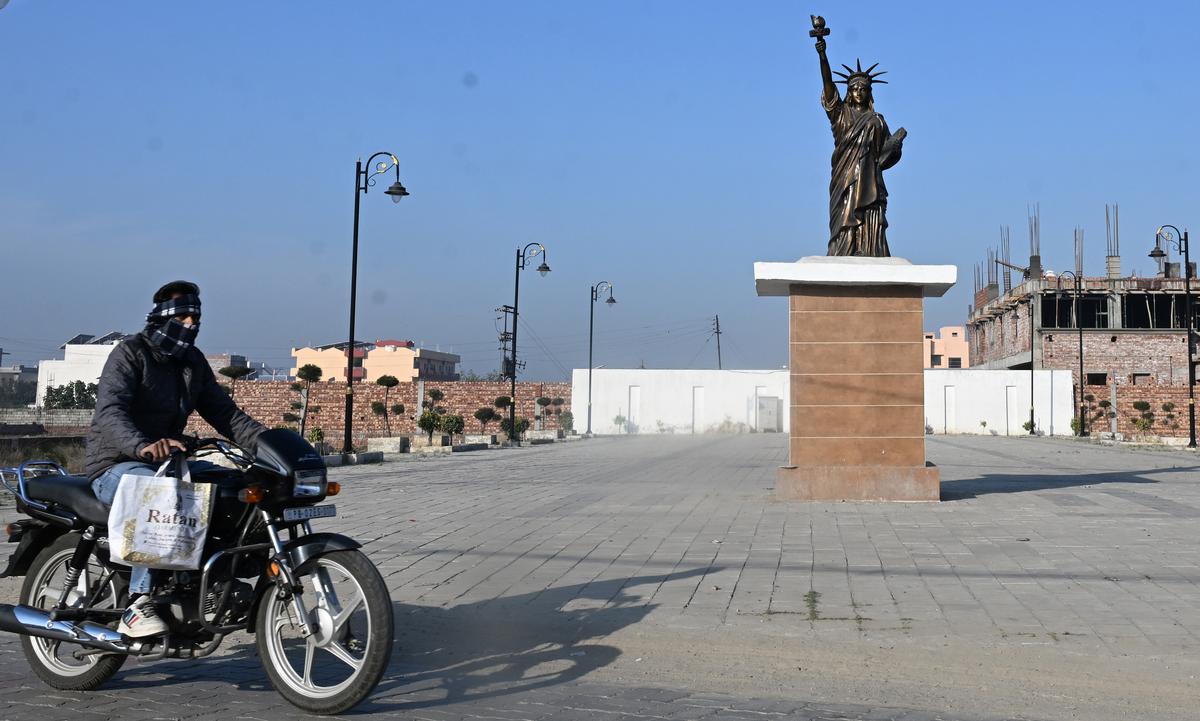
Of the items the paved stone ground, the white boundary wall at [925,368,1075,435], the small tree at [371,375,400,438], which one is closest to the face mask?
the paved stone ground

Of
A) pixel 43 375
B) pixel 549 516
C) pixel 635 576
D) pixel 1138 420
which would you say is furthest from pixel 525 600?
pixel 43 375

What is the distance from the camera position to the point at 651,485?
57.0 feet

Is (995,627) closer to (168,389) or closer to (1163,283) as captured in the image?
(168,389)

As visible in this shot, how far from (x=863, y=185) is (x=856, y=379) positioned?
2559 millimetres

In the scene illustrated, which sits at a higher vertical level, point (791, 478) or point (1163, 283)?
point (1163, 283)

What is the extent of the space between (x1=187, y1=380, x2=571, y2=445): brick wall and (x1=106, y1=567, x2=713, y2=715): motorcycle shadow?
5655 cm

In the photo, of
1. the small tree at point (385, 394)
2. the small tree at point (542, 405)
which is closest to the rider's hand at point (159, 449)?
the small tree at point (385, 394)

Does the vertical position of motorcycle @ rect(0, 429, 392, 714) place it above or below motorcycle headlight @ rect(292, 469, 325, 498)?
below

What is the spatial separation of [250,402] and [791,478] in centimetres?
6055

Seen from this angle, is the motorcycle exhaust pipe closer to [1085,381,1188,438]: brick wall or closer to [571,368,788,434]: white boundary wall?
[571,368,788,434]: white boundary wall

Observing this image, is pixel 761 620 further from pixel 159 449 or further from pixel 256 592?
pixel 159 449

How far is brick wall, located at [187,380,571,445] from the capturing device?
215 feet

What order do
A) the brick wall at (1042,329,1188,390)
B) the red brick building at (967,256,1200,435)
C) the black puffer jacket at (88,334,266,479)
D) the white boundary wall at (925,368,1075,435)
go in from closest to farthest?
the black puffer jacket at (88,334,266,479) → the white boundary wall at (925,368,1075,435) → the red brick building at (967,256,1200,435) → the brick wall at (1042,329,1188,390)

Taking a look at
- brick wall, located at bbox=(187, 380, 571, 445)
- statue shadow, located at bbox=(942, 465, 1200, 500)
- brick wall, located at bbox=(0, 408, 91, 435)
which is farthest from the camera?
brick wall, located at bbox=(187, 380, 571, 445)
